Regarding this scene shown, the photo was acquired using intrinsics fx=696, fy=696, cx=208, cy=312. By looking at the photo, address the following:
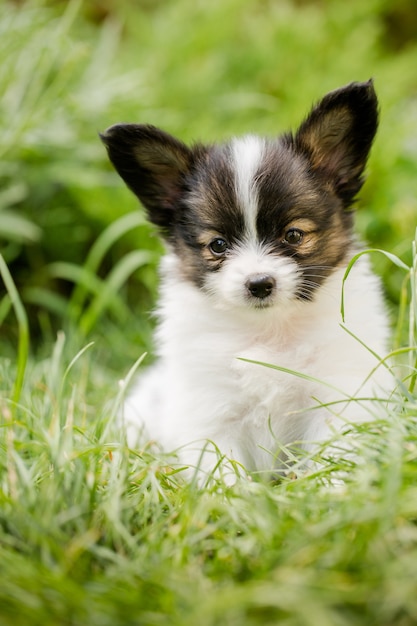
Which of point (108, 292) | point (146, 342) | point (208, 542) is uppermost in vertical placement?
point (108, 292)

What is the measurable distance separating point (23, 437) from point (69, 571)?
128 centimetres

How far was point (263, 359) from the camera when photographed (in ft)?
10.7

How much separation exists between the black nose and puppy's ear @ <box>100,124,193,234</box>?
765 millimetres

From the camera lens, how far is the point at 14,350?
213 inches

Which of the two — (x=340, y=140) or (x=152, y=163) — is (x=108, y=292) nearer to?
(x=152, y=163)

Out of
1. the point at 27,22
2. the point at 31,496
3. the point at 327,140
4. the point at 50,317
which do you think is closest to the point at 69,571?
the point at 31,496

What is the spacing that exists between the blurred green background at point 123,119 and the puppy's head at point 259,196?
1398mm

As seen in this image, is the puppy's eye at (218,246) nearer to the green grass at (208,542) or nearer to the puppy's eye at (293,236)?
the puppy's eye at (293,236)

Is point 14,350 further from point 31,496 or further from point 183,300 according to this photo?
point 31,496

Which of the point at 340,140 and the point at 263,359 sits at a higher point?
the point at 340,140

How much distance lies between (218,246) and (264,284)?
0.36 m

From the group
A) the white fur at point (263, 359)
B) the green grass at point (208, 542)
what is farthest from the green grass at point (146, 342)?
the white fur at point (263, 359)

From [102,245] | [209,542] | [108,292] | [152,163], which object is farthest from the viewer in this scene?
[102,245]

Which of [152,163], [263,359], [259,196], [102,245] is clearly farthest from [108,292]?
[259,196]
